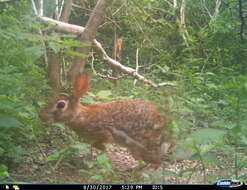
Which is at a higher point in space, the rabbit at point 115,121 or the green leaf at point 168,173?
the rabbit at point 115,121

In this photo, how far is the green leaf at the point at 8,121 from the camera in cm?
177

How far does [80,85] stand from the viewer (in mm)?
1869

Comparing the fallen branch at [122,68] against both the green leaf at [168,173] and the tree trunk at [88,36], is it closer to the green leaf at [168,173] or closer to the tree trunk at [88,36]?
the tree trunk at [88,36]

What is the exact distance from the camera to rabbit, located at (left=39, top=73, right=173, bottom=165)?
1.91 meters

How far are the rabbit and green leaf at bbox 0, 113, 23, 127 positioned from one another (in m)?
0.14

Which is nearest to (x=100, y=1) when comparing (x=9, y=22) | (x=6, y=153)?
(x=9, y=22)

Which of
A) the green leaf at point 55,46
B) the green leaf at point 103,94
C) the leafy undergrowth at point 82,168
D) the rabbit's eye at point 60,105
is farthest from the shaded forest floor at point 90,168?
the green leaf at point 55,46

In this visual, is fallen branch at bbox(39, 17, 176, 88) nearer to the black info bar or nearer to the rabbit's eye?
the rabbit's eye

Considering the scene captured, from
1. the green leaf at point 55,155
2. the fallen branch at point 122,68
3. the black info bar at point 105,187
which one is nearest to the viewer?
the black info bar at point 105,187

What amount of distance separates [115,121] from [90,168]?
0.25m

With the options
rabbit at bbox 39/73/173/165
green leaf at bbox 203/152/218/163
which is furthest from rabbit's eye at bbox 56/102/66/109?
green leaf at bbox 203/152/218/163

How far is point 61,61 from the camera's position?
195 centimetres

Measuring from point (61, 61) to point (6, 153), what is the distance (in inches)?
17.5

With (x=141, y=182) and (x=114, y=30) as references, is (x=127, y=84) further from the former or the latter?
(x=141, y=182)
